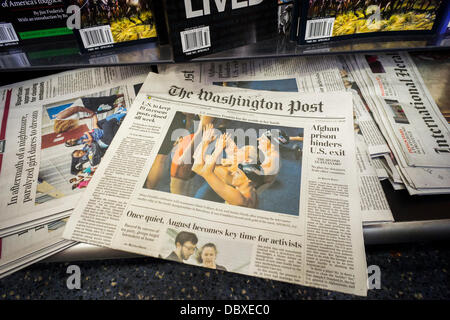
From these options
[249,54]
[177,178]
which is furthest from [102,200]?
[249,54]

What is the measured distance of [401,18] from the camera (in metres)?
0.52

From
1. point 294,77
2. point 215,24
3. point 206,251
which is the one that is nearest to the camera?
point 206,251

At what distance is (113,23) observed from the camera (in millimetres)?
527

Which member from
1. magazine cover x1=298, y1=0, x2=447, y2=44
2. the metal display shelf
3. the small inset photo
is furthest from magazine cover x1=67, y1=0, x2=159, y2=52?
the small inset photo

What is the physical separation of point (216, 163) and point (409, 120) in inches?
14.9

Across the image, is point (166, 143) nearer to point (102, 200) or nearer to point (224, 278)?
point (102, 200)

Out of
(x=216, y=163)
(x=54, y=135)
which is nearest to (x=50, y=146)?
(x=54, y=135)

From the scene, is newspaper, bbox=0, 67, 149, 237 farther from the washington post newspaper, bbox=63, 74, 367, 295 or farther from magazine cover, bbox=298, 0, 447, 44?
magazine cover, bbox=298, 0, 447, 44

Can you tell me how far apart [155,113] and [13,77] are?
383 mm

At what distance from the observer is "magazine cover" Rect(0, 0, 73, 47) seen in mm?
518

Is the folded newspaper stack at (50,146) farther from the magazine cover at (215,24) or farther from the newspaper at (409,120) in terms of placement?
the newspaper at (409,120)

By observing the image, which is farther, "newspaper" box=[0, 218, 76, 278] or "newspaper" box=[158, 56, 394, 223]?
"newspaper" box=[158, 56, 394, 223]

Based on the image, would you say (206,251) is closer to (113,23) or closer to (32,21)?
(113,23)

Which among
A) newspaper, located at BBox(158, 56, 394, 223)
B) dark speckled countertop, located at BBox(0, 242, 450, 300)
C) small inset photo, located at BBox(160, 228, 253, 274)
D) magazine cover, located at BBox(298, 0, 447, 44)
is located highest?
magazine cover, located at BBox(298, 0, 447, 44)
